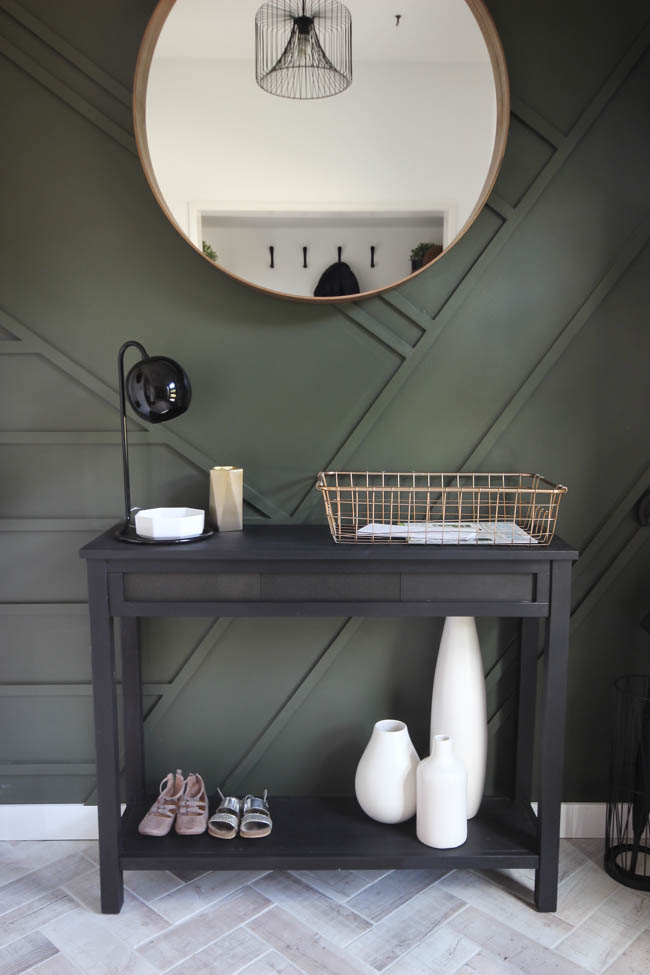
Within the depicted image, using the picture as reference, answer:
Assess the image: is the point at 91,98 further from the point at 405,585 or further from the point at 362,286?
the point at 405,585

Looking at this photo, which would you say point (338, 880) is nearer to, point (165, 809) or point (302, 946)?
point (302, 946)

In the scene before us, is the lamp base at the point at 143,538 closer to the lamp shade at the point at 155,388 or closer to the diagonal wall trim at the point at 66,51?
the lamp shade at the point at 155,388

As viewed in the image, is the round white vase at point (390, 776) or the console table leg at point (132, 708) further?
the console table leg at point (132, 708)

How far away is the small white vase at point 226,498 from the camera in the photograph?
198cm

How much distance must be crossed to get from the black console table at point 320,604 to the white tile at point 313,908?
4.8 inches

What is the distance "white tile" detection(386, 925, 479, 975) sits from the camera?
1.72m

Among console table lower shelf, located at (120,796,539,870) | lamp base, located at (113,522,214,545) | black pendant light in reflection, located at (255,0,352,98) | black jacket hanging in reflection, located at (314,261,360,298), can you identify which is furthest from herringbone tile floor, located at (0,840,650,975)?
black pendant light in reflection, located at (255,0,352,98)

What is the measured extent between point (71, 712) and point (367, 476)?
1.03 metres

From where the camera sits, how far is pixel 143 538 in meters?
1.86

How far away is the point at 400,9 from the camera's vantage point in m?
1.93

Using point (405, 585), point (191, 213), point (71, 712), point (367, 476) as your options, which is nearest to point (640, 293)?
point (367, 476)

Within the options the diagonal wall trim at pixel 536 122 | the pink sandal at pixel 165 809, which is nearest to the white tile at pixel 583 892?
the pink sandal at pixel 165 809

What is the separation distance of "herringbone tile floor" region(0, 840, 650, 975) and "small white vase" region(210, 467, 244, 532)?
0.91 metres

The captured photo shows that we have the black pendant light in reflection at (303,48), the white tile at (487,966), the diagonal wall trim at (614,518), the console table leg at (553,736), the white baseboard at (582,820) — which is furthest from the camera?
the white baseboard at (582,820)
